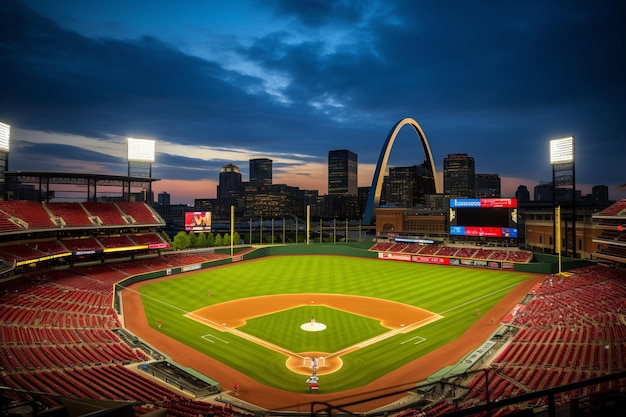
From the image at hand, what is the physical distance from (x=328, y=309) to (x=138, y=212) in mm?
37237

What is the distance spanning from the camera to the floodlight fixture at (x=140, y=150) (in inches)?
2327

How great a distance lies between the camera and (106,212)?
55688mm

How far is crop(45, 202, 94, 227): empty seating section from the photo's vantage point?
49150 millimetres

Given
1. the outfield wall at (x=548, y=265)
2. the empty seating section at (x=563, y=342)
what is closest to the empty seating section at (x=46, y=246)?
the empty seating section at (x=563, y=342)

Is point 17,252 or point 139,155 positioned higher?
point 139,155

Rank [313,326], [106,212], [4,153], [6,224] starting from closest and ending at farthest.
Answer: [313,326]
[6,224]
[4,153]
[106,212]

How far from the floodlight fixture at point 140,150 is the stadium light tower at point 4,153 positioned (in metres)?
16.8

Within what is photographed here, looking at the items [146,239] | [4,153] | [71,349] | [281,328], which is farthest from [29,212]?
[281,328]

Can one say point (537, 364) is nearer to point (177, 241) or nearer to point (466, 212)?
point (466, 212)

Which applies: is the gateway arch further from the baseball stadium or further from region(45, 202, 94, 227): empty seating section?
region(45, 202, 94, 227): empty seating section

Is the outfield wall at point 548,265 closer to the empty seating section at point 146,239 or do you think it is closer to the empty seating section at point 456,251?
the empty seating section at point 456,251

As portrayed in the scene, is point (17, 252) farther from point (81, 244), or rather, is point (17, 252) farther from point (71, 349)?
point (71, 349)

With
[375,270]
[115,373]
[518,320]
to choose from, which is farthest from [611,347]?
[375,270]

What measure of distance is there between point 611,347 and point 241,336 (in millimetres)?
23055
